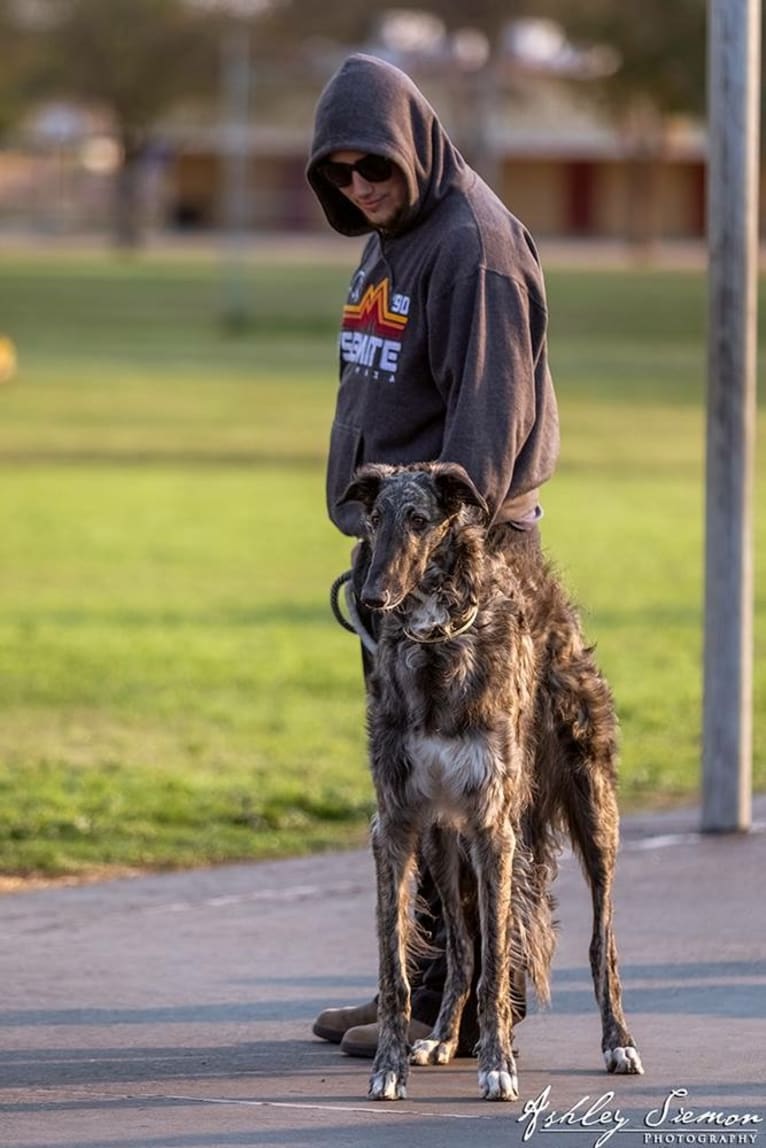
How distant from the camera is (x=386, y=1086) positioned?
5.41 meters

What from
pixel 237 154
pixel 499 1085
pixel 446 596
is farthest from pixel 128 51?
pixel 499 1085

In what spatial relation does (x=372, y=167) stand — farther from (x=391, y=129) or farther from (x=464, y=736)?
(x=464, y=736)

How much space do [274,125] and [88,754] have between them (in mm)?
60626

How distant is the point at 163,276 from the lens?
66.6 metres

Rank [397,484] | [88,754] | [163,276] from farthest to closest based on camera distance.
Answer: [163,276] < [88,754] < [397,484]

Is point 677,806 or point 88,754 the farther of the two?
point 88,754

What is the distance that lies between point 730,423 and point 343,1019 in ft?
11.1

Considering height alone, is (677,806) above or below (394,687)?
below

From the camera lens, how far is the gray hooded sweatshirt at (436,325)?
5598mm

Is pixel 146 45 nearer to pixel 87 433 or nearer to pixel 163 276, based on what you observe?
pixel 163 276

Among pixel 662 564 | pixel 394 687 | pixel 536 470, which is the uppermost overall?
pixel 536 470

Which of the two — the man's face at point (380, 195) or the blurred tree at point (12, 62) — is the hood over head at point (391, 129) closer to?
the man's face at point (380, 195)

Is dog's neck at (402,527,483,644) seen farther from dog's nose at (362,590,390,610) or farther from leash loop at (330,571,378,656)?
leash loop at (330,571,378,656)

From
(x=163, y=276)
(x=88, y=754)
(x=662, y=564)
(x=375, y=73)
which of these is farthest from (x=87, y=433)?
(x=163, y=276)
